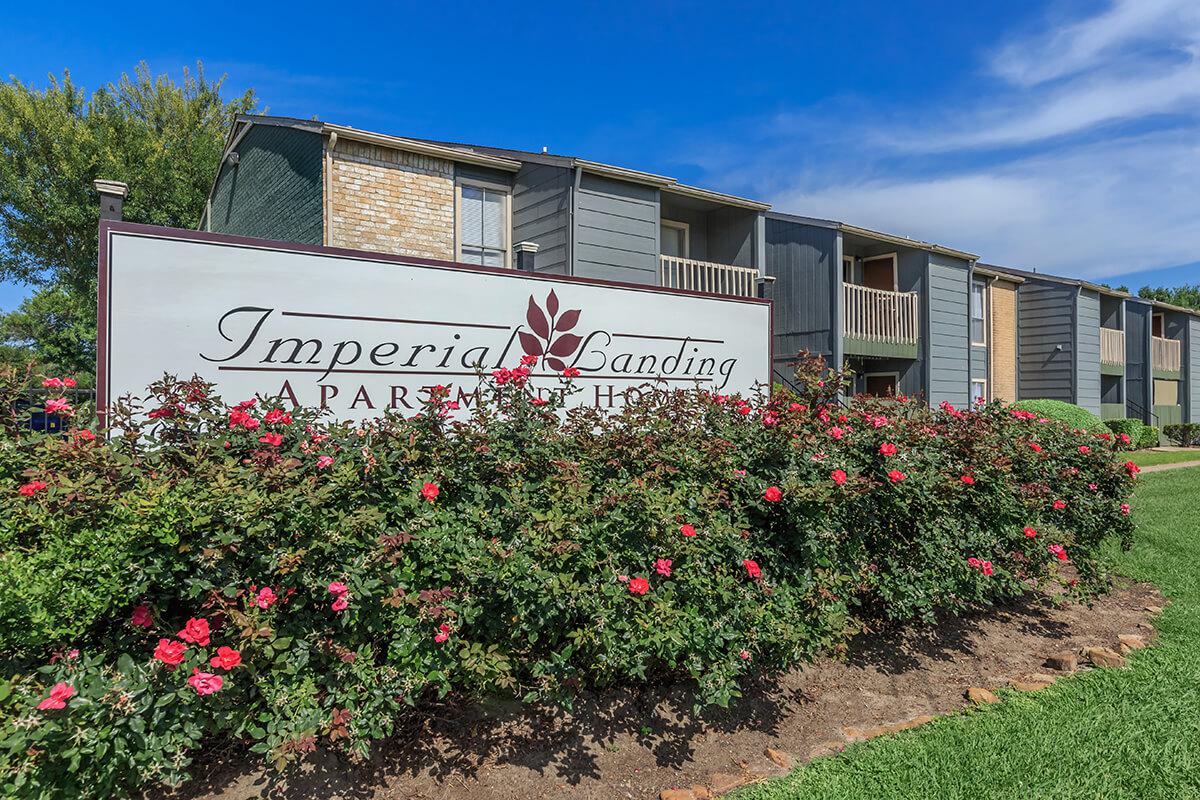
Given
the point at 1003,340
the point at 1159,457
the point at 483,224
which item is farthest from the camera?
the point at 1003,340

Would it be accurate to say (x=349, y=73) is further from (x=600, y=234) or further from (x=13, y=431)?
(x=13, y=431)

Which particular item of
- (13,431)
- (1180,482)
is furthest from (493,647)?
(1180,482)

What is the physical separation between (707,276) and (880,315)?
535cm

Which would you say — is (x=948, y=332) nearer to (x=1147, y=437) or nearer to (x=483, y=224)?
(x=1147, y=437)

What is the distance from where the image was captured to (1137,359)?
24.2m

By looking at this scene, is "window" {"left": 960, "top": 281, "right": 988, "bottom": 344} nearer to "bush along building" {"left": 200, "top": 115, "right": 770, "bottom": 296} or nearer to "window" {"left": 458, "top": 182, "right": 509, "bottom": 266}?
"bush along building" {"left": 200, "top": 115, "right": 770, "bottom": 296}

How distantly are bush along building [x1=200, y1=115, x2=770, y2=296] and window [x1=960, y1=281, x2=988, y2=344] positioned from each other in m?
10.3

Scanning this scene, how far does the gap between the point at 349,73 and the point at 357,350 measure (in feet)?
76.6

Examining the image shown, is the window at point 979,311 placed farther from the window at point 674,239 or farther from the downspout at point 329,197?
the downspout at point 329,197

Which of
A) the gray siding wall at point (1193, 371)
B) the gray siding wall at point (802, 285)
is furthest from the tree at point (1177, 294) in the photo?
the gray siding wall at point (802, 285)

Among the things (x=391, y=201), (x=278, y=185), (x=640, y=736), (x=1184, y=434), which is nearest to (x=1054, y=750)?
(x=640, y=736)

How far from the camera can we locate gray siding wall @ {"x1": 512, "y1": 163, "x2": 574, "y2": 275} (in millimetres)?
10164

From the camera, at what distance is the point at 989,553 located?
407 centimetres

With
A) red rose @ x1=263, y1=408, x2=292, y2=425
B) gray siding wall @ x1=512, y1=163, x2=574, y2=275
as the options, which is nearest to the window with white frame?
gray siding wall @ x1=512, y1=163, x2=574, y2=275
